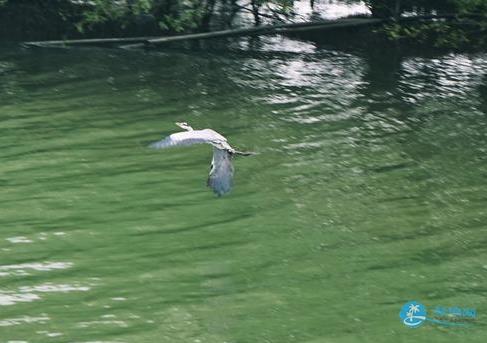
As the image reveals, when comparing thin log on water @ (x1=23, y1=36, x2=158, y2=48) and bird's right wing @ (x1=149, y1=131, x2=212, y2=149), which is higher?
bird's right wing @ (x1=149, y1=131, x2=212, y2=149)

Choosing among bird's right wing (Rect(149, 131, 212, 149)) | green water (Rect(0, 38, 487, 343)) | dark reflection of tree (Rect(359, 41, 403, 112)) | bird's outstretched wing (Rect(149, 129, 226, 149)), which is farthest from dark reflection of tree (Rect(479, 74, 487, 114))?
bird's right wing (Rect(149, 131, 212, 149))

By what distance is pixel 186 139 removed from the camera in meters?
8.74

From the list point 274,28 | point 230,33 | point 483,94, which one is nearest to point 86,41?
point 230,33

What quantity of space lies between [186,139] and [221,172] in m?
0.81

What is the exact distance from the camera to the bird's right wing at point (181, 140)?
8562mm

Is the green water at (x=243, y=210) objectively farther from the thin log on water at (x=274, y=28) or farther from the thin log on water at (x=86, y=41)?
the thin log on water at (x=274, y=28)

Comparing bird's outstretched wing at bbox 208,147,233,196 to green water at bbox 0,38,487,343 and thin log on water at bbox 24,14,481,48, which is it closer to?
green water at bbox 0,38,487,343

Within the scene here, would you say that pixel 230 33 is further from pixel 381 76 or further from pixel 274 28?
pixel 381 76

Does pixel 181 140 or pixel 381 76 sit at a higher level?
pixel 181 140

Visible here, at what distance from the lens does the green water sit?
8.12 meters

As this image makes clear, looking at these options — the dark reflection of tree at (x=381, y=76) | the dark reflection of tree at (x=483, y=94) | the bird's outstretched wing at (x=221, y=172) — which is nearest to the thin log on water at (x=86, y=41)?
the dark reflection of tree at (x=381, y=76)

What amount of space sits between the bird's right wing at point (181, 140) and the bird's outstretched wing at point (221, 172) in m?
0.40

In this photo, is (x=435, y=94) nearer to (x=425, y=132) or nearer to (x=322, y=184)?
(x=425, y=132)

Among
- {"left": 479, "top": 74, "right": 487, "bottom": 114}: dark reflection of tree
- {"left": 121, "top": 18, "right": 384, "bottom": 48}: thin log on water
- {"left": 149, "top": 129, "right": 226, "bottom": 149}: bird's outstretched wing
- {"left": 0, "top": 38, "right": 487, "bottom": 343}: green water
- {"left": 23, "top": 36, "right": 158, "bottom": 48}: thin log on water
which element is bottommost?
{"left": 0, "top": 38, "right": 487, "bottom": 343}: green water
